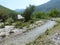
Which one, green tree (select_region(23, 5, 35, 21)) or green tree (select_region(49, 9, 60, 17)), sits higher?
green tree (select_region(23, 5, 35, 21))

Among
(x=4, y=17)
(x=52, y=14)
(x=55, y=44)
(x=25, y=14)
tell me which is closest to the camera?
(x=55, y=44)

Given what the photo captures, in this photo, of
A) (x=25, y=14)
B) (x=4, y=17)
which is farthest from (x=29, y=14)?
(x=4, y=17)

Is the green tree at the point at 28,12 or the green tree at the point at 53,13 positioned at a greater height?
the green tree at the point at 28,12

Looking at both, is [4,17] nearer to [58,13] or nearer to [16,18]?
[16,18]

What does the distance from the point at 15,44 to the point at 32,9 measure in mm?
51861

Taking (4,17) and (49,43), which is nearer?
(49,43)

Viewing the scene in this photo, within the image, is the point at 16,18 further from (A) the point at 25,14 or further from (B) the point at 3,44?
(B) the point at 3,44

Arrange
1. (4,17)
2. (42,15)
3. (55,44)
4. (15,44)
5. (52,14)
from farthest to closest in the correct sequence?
(52,14) → (42,15) → (4,17) → (15,44) → (55,44)

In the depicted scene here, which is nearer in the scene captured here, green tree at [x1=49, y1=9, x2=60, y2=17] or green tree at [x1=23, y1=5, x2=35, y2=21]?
green tree at [x1=23, y1=5, x2=35, y2=21]

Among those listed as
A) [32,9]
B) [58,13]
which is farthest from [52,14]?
[32,9]

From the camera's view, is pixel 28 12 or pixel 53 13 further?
pixel 53 13

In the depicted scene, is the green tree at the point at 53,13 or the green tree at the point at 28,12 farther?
the green tree at the point at 53,13

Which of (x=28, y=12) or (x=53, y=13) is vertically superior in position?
(x=28, y=12)

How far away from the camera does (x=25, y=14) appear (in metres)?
74.2
